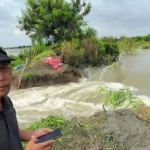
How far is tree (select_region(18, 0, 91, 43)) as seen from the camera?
1628 centimetres

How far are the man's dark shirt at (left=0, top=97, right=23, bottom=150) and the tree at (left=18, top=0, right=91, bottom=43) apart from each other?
14.9 m

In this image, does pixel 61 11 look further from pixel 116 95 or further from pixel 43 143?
pixel 43 143

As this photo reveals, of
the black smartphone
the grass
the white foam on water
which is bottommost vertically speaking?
the white foam on water

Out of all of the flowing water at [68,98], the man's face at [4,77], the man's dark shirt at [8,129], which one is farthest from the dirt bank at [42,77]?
the man's face at [4,77]

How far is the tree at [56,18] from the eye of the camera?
16.3m

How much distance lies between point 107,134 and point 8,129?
1.94 m

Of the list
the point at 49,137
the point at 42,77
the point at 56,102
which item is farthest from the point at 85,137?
the point at 42,77

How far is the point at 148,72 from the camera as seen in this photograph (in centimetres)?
1238

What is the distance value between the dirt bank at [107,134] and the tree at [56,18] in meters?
13.1

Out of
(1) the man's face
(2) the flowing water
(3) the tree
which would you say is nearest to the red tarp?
(2) the flowing water

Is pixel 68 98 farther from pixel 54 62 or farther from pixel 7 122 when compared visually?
pixel 7 122

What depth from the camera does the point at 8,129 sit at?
141 cm

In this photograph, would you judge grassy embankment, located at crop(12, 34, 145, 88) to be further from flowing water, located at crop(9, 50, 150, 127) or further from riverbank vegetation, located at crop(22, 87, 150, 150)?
riverbank vegetation, located at crop(22, 87, 150, 150)

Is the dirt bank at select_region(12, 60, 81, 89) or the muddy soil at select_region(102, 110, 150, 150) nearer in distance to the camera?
the muddy soil at select_region(102, 110, 150, 150)
